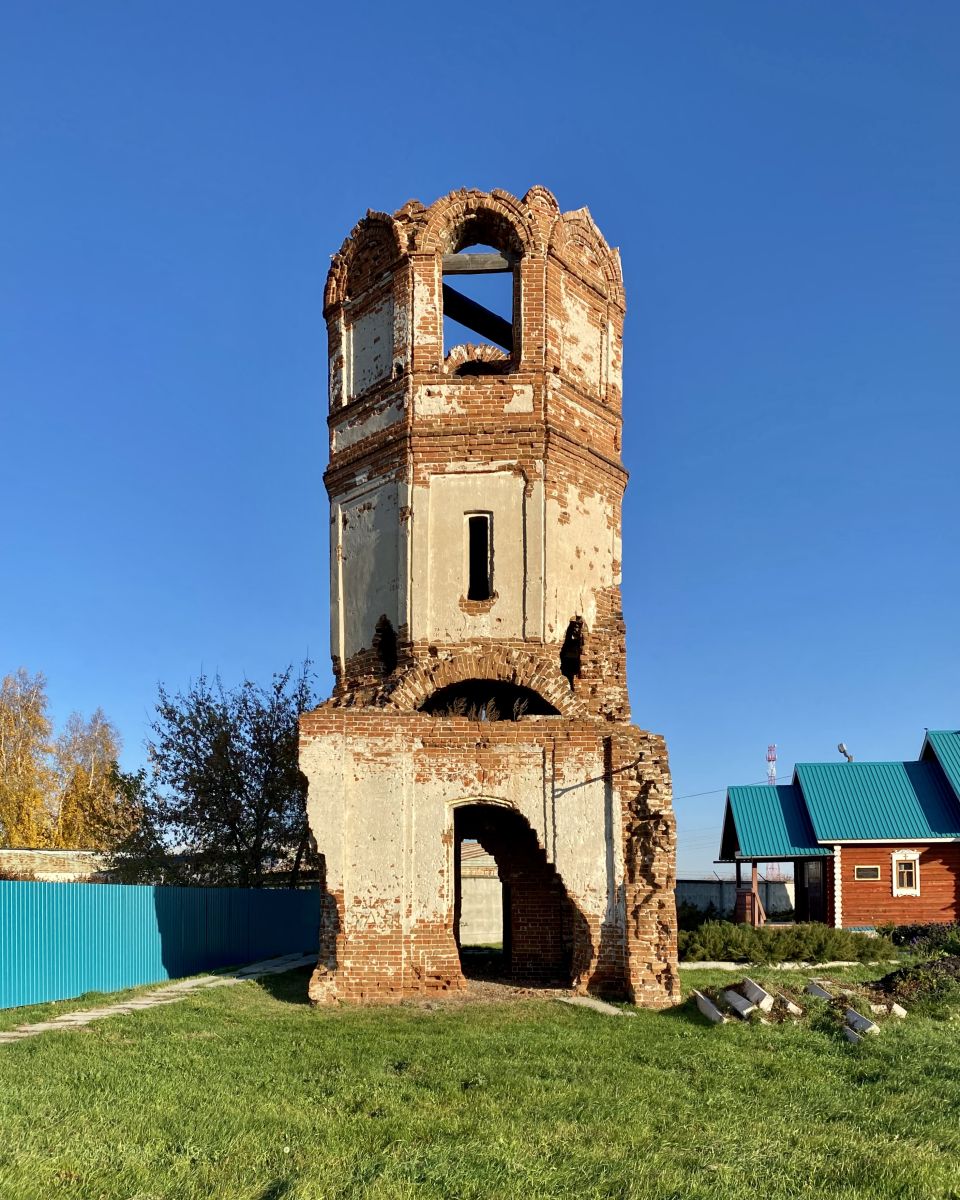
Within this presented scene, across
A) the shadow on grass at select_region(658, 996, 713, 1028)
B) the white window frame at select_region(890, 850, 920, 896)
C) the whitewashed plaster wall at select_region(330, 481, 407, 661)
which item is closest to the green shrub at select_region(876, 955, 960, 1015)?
the shadow on grass at select_region(658, 996, 713, 1028)

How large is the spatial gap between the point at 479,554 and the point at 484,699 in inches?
84.4

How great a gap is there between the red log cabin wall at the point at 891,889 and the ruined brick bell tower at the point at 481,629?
10.4 meters

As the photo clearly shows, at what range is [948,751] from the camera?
2428 cm

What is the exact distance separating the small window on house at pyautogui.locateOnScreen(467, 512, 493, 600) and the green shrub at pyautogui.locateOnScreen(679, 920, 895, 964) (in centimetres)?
746

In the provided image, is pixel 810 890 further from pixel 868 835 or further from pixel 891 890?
pixel 868 835

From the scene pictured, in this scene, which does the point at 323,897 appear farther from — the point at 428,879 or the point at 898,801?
the point at 898,801

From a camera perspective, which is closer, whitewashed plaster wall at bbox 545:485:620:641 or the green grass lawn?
the green grass lawn

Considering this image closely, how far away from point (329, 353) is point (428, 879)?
8741mm

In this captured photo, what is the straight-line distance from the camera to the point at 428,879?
12570mm

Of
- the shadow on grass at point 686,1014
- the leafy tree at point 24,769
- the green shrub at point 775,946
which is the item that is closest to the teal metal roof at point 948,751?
the green shrub at point 775,946

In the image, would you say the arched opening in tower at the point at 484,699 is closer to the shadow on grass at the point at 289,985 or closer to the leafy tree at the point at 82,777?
the shadow on grass at the point at 289,985

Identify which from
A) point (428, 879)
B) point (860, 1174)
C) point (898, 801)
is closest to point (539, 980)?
point (428, 879)

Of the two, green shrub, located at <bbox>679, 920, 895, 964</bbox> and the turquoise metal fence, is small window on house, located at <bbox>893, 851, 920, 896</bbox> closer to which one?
green shrub, located at <bbox>679, 920, 895, 964</bbox>

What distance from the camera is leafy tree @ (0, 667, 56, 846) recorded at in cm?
3641
